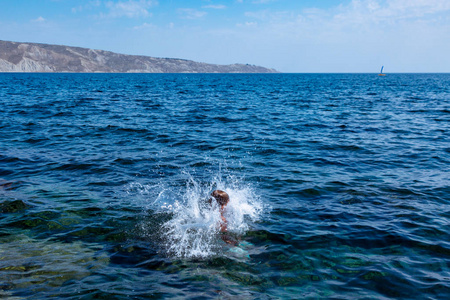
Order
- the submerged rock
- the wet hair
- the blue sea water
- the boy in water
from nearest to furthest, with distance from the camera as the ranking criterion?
1. the blue sea water
2. the boy in water
3. the wet hair
4. the submerged rock

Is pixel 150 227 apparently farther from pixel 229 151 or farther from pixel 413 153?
pixel 413 153

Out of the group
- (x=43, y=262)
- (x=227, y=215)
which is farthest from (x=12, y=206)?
(x=227, y=215)

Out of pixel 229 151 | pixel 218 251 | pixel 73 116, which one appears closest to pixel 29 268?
pixel 218 251

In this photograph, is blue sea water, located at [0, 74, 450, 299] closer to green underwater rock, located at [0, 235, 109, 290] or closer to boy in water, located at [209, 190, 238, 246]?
green underwater rock, located at [0, 235, 109, 290]

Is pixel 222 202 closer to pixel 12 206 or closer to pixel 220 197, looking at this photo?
pixel 220 197

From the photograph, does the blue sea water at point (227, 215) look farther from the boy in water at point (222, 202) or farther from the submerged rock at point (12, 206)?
the boy in water at point (222, 202)

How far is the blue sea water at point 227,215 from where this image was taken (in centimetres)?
596

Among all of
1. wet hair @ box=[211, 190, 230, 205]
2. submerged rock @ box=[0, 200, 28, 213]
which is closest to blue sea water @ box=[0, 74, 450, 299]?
submerged rock @ box=[0, 200, 28, 213]

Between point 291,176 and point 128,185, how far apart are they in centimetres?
620

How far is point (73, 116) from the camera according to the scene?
25234 millimetres

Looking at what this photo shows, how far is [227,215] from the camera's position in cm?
912

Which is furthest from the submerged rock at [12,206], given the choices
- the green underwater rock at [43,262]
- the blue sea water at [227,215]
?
the green underwater rock at [43,262]

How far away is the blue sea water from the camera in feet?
19.6

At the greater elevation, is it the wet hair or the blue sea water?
the wet hair
